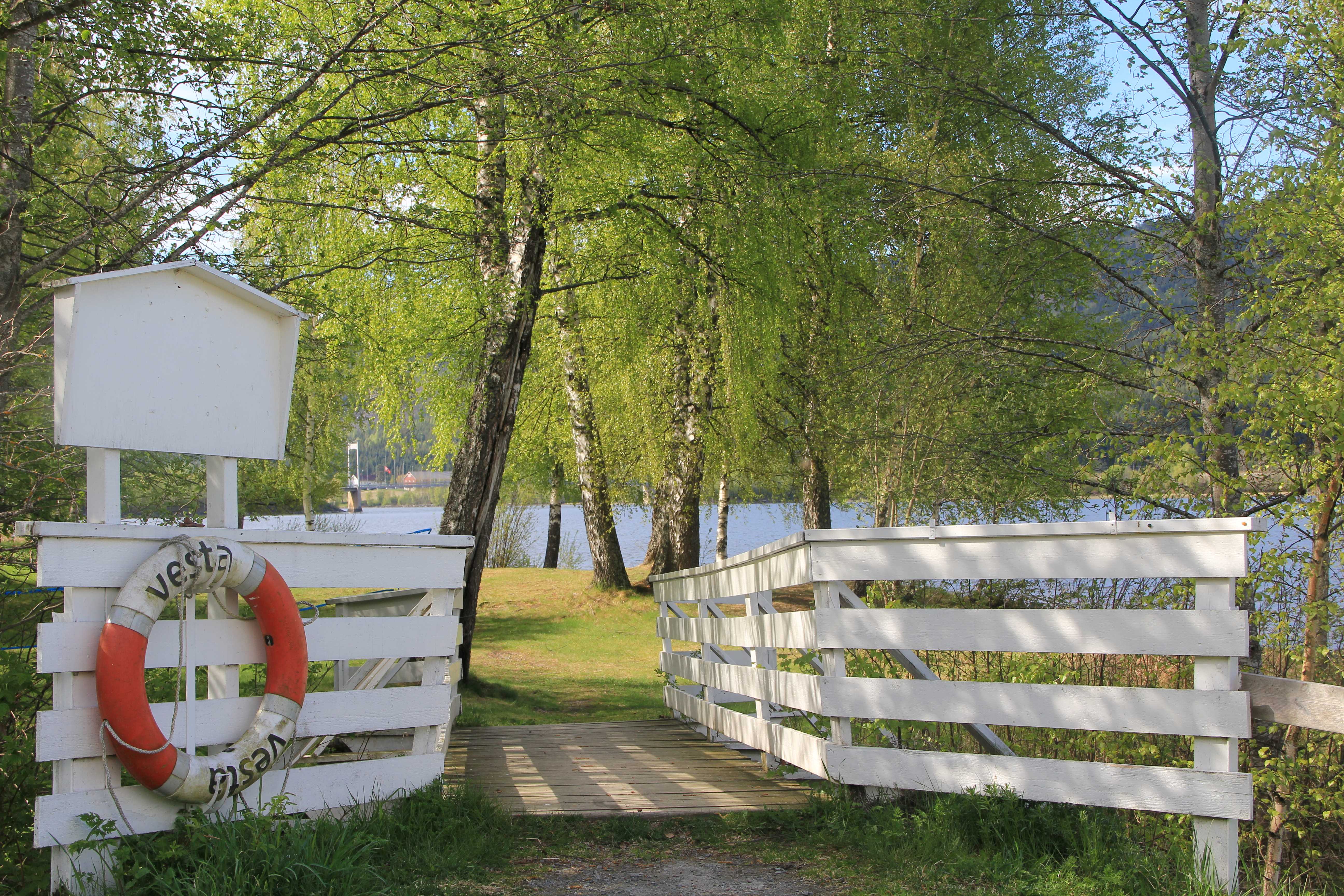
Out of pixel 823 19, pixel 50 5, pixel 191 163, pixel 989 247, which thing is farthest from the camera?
pixel 823 19

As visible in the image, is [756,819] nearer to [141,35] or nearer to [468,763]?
[468,763]

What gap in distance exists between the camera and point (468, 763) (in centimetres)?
573

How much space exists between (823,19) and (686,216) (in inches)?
196

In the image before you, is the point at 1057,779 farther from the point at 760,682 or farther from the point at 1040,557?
the point at 760,682

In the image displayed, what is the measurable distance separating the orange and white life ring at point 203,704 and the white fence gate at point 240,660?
0.22ft

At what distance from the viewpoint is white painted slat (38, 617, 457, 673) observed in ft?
10.4

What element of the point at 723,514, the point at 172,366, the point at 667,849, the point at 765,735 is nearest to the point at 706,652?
the point at 765,735

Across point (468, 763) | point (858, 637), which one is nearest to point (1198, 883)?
point (858, 637)

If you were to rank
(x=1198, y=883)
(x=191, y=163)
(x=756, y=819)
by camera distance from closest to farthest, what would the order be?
(x=1198, y=883)
(x=756, y=819)
(x=191, y=163)

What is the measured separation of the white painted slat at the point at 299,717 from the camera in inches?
124

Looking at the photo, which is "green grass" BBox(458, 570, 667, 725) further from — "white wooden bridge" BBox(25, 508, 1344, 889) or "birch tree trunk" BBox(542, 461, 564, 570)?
"birch tree trunk" BBox(542, 461, 564, 570)

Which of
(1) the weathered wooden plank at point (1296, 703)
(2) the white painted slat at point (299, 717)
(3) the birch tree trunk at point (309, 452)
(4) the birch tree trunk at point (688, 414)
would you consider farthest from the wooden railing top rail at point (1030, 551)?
(3) the birch tree trunk at point (309, 452)

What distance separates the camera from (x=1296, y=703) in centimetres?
367

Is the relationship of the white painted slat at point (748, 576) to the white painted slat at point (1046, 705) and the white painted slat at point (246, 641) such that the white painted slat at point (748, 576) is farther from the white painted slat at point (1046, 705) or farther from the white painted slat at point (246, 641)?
the white painted slat at point (246, 641)
